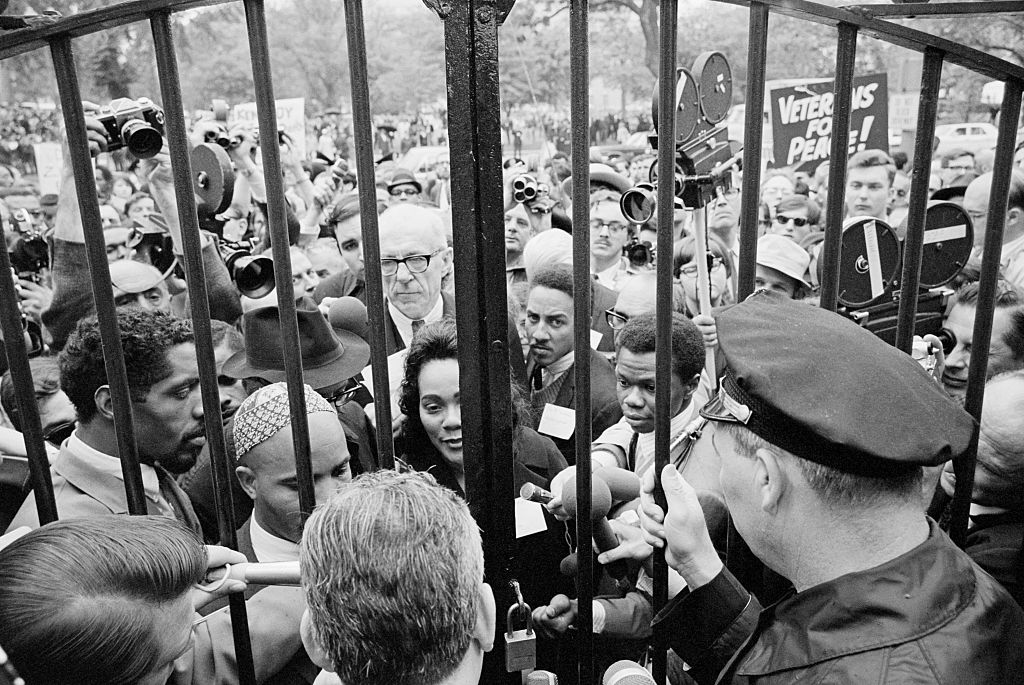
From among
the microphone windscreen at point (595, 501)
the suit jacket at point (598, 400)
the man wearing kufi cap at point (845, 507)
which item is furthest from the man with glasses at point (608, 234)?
the man wearing kufi cap at point (845, 507)

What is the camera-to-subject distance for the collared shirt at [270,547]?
227 cm

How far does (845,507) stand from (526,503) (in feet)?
3.15

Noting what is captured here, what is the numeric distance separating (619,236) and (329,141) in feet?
37.8

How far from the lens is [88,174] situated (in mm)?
1415

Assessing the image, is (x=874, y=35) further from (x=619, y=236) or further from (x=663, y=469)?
(x=619, y=236)

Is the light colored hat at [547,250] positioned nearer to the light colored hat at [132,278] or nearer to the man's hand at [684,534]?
the light colored hat at [132,278]

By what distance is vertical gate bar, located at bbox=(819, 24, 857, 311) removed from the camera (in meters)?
1.44

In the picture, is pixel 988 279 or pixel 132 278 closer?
pixel 988 279

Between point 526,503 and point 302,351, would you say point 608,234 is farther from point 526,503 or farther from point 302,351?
point 526,503

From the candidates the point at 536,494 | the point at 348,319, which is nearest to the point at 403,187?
the point at 348,319

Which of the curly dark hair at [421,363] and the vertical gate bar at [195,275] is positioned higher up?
the vertical gate bar at [195,275]

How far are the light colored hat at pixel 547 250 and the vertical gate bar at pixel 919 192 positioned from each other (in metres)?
2.92

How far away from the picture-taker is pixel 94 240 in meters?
1.42

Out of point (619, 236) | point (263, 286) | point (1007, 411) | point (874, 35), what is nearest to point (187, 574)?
point (874, 35)
